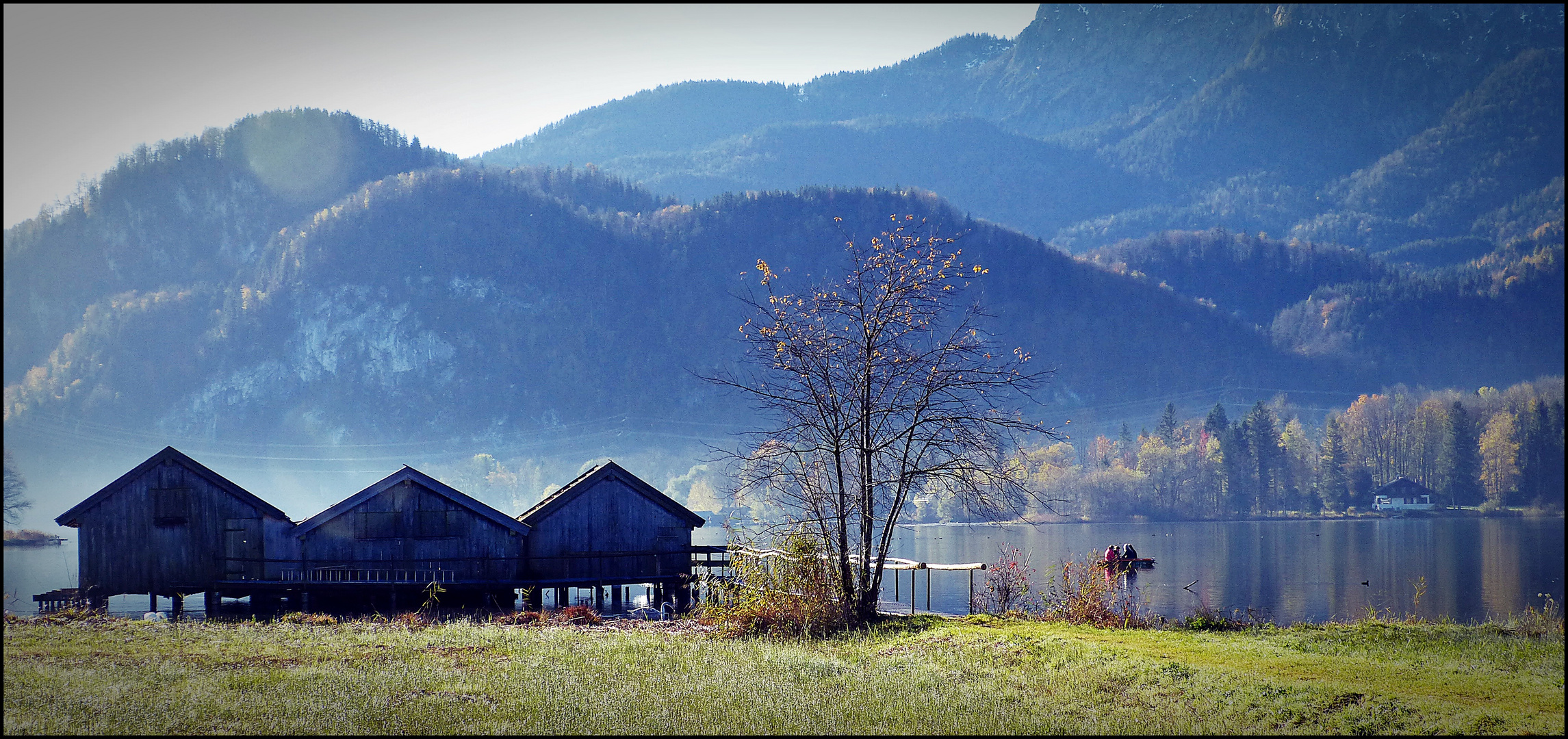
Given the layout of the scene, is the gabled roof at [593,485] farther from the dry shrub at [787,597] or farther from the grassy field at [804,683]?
the grassy field at [804,683]

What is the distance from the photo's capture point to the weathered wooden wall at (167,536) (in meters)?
33.9

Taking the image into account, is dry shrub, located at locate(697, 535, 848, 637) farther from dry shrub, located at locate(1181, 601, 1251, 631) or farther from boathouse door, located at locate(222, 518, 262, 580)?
boathouse door, located at locate(222, 518, 262, 580)

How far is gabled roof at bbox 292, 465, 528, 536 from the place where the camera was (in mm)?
34281

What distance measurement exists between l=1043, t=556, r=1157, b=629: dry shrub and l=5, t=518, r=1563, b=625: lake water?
576 centimetres

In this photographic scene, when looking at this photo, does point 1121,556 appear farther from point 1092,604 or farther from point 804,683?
point 804,683

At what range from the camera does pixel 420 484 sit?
3481cm

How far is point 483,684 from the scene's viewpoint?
52.2ft

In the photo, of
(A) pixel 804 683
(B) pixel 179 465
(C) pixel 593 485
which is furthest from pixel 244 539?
(A) pixel 804 683

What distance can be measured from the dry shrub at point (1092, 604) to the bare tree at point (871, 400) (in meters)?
2.73

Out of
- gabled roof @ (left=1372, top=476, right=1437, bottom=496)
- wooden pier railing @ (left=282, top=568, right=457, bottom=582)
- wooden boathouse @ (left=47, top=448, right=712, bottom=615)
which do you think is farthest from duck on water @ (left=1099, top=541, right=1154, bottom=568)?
gabled roof @ (left=1372, top=476, right=1437, bottom=496)

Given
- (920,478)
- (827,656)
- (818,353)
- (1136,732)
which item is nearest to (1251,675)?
(1136,732)

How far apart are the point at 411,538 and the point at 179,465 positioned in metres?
7.41

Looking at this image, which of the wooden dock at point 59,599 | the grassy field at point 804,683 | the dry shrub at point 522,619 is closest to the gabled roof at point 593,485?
the dry shrub at point 522,619

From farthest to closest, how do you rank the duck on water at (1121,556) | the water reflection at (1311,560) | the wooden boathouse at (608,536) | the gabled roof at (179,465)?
the duck on water at (1121,556), the water reflection at (1311,560), the wooden boathouse at (608,536), the gabled roof at (179,465)
